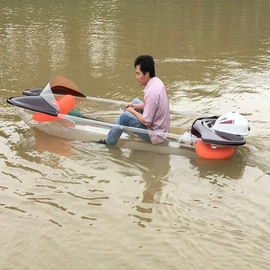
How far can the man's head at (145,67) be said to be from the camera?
5.30m

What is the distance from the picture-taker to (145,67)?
17.5 feet

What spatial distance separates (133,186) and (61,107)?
176cm

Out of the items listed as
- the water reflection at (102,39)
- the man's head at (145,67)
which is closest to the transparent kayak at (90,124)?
the man's head at (145,67)

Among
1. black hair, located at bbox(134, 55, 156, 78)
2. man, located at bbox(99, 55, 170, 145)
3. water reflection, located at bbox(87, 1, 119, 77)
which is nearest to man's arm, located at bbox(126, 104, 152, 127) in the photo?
man, located at bbox(99, 55, 170, 145)

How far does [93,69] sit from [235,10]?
1011 centimetres

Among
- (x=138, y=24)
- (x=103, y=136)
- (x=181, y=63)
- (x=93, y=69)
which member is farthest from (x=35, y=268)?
(x=138, y=24)

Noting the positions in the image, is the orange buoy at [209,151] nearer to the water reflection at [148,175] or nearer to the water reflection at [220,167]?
the water reflection at [220,167]

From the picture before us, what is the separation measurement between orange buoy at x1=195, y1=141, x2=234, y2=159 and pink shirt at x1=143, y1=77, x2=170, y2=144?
1.51 feet

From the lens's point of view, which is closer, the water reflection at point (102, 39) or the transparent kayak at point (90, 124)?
the transparent kayak at point (90, 124)

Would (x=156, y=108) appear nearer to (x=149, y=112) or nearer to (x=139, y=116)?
(x=149, y=112)

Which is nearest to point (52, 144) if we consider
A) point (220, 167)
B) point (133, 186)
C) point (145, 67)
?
point (133, 186)

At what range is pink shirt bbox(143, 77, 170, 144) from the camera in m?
5.36

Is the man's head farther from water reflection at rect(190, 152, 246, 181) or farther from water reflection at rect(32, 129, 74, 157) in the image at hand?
water reflection at rect(32, 129, 74, 157)

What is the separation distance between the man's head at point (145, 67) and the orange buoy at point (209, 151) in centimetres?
98
